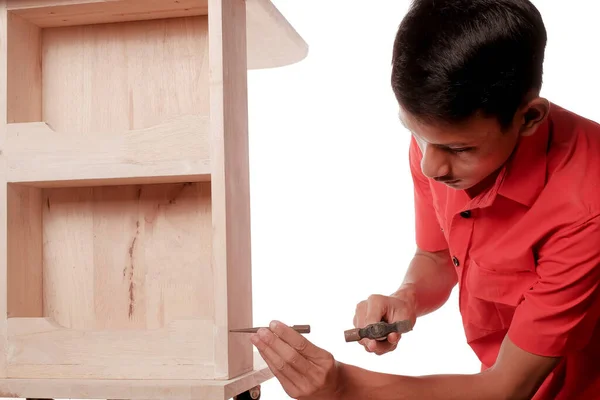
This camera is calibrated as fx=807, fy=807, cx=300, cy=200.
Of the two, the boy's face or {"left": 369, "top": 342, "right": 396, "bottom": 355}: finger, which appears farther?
{"left": 369, "top": 342, "right": 396, "bottom": 355}: finger

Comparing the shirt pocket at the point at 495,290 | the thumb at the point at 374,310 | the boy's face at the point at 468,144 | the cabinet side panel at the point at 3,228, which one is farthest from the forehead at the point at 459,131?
the cabinet side panel at the point at 3,228

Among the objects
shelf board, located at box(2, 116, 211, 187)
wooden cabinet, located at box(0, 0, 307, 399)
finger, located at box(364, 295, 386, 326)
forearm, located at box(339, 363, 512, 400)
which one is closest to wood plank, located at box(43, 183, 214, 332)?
wooden cabinet, located at box(0, 0, 307, 399)

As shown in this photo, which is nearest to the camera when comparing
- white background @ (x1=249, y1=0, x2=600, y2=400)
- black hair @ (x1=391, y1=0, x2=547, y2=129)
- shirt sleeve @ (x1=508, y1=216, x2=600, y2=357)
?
black hair @ (x1=391, y1=0, x2=547, y2=129)

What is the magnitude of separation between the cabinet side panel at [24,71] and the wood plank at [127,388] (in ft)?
1.72

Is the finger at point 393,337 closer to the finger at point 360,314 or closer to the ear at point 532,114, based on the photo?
the finger at point 360,314

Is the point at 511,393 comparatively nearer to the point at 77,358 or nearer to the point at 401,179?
the point at 77,358

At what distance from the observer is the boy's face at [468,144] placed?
1.19 metres

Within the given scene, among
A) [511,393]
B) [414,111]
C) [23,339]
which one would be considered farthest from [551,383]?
[23,339]

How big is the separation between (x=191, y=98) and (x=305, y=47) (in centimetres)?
32

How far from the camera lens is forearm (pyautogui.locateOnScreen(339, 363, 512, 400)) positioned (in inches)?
51.6

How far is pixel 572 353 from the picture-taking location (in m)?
1.47

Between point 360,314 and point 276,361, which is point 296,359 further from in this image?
point 360,314

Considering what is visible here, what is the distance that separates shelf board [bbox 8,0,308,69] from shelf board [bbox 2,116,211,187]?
0.25 m

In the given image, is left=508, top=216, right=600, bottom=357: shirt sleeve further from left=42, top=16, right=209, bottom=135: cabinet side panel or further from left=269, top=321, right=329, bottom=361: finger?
left=42, top=16, right=209, bottom=135: cabinet side panel
